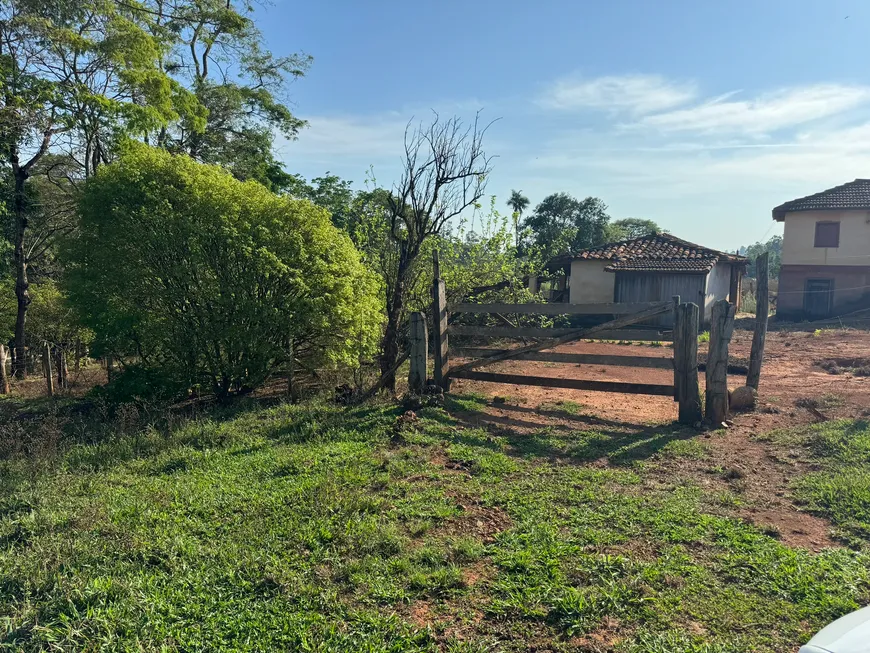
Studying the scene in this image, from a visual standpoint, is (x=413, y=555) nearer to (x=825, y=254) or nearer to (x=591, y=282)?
(x=591, y=282)

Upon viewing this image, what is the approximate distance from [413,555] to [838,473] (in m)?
4.20

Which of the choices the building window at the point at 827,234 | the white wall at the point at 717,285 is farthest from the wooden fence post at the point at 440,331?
the building window at the point at 827,234

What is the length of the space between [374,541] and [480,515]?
0.98m

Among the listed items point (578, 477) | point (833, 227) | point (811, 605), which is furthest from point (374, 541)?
point (833, 227)

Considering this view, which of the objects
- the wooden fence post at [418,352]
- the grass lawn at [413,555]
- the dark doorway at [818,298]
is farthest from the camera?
the dark doorway at [818,298]

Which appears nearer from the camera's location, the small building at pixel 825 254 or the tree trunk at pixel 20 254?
the tree trunk at pixel 20 254

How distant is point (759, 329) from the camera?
28.3 feet

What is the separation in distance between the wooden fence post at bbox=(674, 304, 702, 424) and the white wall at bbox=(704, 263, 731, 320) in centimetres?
1620

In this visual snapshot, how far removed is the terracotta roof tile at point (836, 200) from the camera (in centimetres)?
2462

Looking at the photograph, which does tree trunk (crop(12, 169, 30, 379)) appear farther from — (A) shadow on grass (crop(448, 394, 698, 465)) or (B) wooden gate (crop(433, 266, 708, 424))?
(A) shadow on grass (crop(448, 394, 698, 465))

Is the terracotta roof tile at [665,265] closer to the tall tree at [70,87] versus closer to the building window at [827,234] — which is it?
the building window at [827,234]

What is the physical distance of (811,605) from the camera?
319 centimetres

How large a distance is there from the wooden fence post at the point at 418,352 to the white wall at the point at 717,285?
55.4ft

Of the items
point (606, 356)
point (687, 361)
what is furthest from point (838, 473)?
point (606, 356)
